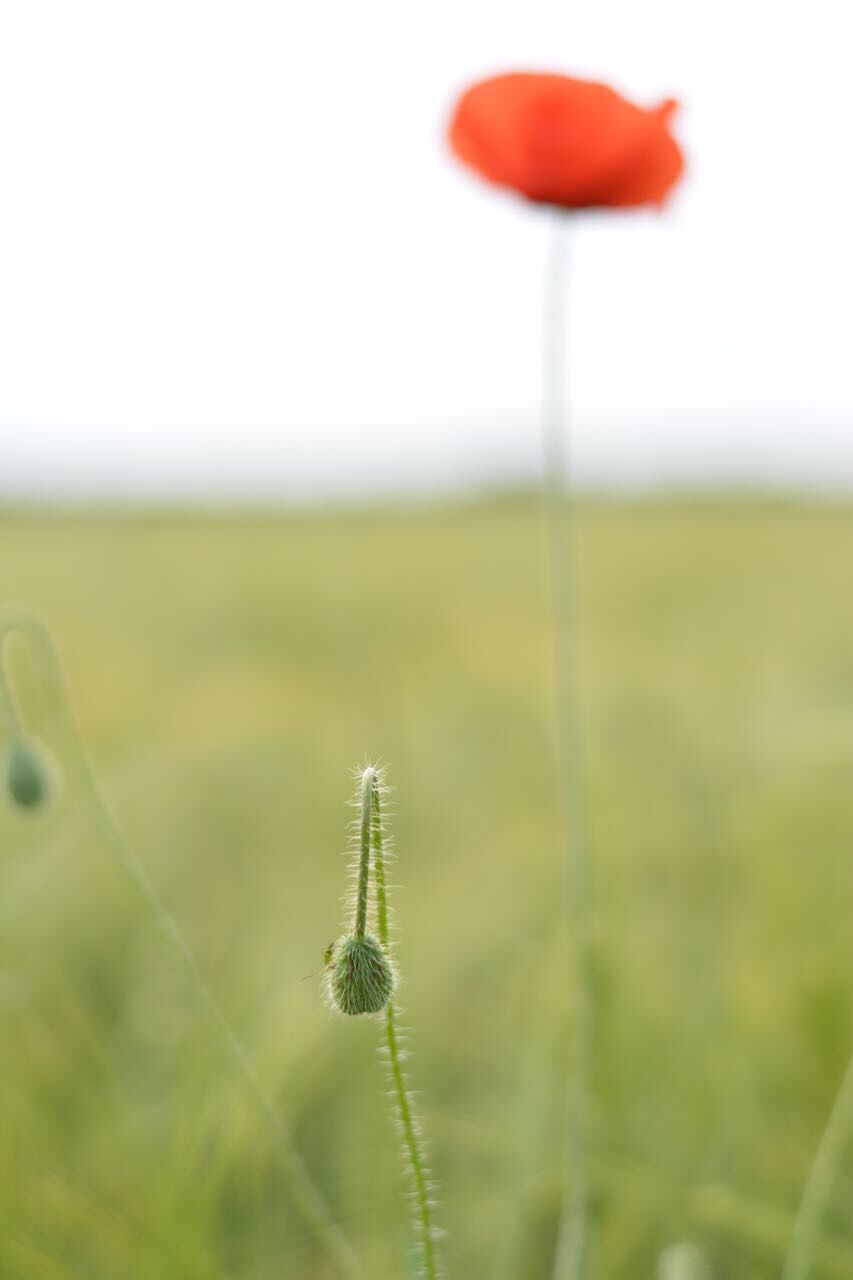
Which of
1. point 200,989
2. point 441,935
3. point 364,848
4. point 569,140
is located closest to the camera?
point 364,848

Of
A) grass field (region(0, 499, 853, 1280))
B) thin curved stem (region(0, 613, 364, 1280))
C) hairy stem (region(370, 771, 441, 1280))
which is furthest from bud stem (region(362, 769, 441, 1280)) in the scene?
grass field (region(0, 499, 853, 1280))

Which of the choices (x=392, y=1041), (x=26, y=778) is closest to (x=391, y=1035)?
(x=392, y=1041)

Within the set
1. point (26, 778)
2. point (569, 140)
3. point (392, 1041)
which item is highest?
point (569, 140)

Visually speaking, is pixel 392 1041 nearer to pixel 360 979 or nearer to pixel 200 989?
pixel 360 979

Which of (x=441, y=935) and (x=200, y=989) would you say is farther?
(x=441, y=935)

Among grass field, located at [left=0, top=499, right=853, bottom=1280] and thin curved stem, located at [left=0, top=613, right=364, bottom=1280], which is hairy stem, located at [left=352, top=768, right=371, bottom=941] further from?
grass field, located at [left=0, top=499, right=853, bottom=1280]

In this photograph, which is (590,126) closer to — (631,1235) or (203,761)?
(631,1235)
